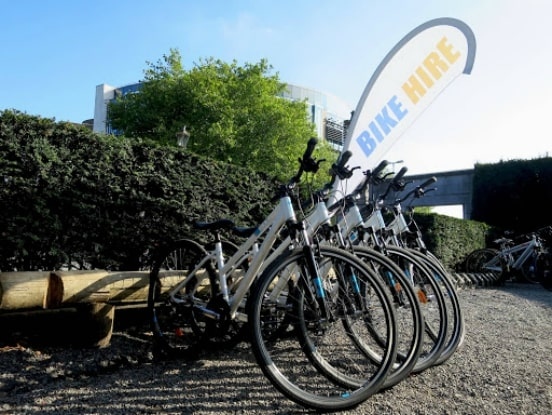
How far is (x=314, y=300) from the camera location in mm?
2381

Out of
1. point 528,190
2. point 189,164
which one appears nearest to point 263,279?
point 189,164

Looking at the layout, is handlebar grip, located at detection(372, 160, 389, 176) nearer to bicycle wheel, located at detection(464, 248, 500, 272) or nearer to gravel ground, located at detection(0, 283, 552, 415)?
gravel ground, located at detection(0, 283, 552, 415)

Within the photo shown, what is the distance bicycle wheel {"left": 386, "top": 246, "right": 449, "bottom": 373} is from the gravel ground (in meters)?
0.17

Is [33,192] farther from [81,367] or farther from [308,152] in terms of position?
[308,152]

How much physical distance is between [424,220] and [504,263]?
7.09ft

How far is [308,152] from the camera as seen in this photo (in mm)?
2520

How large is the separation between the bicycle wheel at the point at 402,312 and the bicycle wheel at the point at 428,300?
0.54 ft

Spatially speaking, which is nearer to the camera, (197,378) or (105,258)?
(197,378)

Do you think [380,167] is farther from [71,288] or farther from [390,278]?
[71,288]

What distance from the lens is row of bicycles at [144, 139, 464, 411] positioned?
2.26m

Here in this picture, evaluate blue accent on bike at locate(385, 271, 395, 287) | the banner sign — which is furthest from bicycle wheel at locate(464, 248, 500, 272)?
blue accent on bike at locate(385, 271, 395, 287)

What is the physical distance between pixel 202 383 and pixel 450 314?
5.78 feet

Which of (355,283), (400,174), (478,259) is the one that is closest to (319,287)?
(355,283)

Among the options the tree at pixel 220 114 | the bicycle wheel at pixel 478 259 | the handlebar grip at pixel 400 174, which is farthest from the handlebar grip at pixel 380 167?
the tree at pixel 220 114
